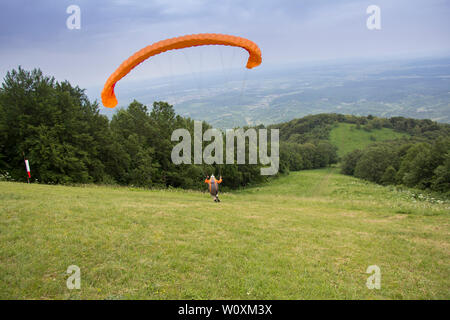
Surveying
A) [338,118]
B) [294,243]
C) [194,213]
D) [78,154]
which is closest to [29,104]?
[78,154]

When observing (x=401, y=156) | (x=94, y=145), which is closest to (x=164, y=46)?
(x=94, y=145)

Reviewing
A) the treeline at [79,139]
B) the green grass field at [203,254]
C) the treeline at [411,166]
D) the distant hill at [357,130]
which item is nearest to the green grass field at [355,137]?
the distant hill at [357,130]

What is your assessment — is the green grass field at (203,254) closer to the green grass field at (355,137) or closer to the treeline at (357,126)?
the green grass field at (355,137)

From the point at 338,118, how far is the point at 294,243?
157 meters

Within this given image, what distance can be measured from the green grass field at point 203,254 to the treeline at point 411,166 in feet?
123

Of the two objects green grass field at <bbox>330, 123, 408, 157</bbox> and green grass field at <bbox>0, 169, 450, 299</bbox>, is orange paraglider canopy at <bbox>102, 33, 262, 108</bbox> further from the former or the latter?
green grass field at <bbox>330, 123, 408, 157</bbox>

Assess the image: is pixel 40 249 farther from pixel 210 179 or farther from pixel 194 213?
pixel 210 179

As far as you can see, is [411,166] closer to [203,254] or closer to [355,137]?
[203,254]

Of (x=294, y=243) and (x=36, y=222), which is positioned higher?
(x=36, y=222)

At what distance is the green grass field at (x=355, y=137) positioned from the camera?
116 m

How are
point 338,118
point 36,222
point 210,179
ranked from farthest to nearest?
point 338,118 < point 210,179 < point 36,222

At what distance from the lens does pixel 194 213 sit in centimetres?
1270
